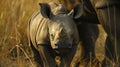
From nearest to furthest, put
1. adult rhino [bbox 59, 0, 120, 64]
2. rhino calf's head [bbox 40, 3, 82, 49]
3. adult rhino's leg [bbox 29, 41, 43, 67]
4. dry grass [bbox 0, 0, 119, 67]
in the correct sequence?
rhino calf's head [bbox 40, 3, 82, 49], adult rhino [bbox 59, 0, 120, 64], adult rhino's leg [bbox 29, 41, 43, 67], dry grass [bbox 0, 0, 119, 67]

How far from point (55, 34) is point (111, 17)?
44cm

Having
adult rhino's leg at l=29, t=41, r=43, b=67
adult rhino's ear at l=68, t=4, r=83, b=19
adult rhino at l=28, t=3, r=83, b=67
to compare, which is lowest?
adult rhino's leg at l=29, t=41, r=43, b=67

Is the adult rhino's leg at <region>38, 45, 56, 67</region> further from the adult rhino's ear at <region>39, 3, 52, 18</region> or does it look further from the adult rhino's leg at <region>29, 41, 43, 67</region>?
Result: the adult rhino's leg at <region>29, 41, 43, 67</region>

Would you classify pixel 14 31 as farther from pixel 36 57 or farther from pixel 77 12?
pixel 77 12

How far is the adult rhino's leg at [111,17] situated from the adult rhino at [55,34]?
0.53 ft

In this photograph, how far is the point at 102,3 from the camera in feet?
12.4

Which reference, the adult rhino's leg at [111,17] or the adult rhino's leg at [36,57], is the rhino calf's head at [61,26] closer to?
the adult rhino's leg at [111,17]

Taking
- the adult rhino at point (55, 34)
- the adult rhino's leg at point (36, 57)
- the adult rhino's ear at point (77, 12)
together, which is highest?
the adult rhino's ear at point (77, 12)

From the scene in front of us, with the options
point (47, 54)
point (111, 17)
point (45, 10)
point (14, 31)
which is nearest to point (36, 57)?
point (47, 54)

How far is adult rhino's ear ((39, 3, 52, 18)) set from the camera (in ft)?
12.6

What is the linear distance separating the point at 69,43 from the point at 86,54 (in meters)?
1.03

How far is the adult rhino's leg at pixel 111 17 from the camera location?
3.77 metres

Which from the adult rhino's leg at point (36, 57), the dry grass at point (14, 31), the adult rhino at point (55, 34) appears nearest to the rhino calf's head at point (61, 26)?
the adult rhino at point (55, 34)

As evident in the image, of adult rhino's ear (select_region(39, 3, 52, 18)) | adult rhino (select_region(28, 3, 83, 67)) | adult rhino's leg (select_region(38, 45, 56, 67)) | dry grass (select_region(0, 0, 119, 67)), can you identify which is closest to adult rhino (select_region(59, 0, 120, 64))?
adult rhino (select_region(28, 3, 83, 67))
